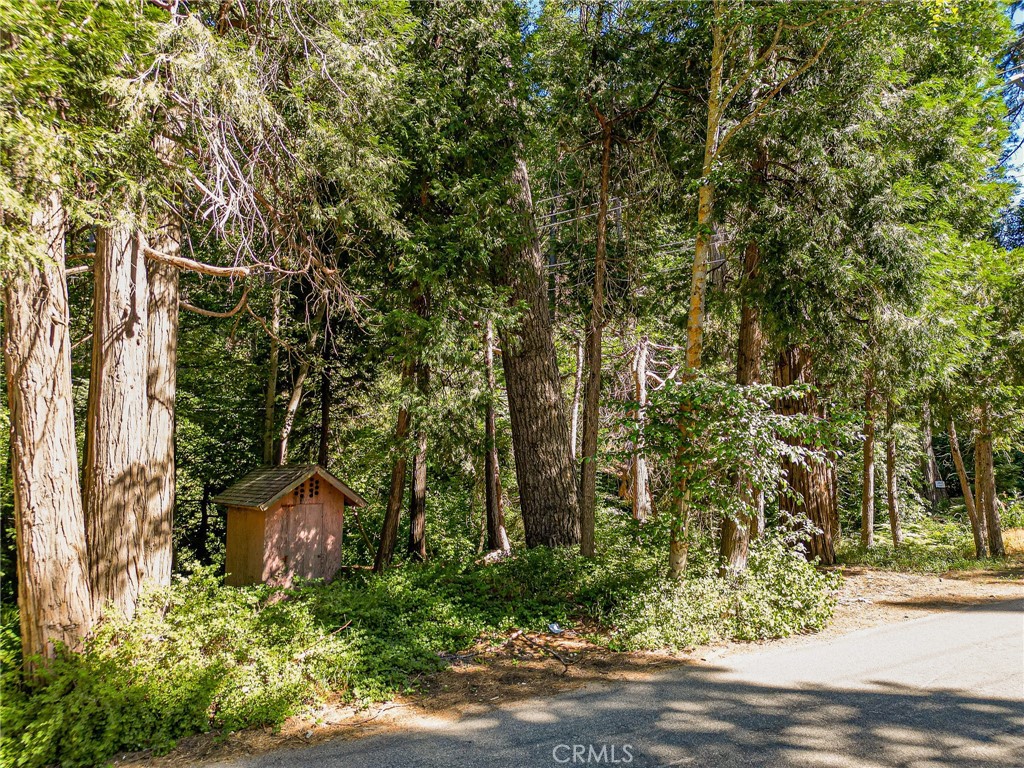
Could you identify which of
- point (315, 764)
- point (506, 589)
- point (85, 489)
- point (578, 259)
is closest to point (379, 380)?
point (578, 259)

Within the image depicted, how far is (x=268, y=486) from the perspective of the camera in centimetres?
815

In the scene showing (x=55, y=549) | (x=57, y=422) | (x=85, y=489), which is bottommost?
(x=55, y=549)

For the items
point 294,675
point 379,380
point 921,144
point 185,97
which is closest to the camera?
point 294,675

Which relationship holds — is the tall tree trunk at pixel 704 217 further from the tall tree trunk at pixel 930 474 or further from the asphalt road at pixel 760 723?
the tall tree trunk at pixel 930 474

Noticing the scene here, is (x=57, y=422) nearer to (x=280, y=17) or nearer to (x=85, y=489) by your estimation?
(x=85, y=489)

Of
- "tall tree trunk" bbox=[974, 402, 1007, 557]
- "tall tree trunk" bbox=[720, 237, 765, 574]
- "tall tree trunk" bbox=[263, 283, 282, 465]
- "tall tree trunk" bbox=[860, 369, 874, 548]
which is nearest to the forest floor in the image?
"tall tree trunk" bbox=[720, 237, 765, 574]

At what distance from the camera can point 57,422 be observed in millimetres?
4773

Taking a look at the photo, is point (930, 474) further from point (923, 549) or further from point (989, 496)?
point (989, 496)

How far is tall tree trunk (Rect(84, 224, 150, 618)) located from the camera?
206 inches

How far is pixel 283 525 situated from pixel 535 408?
4040mm

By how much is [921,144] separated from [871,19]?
277 cm

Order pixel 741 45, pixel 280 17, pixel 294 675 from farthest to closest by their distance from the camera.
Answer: pixel 741 45, pixel 280 17, pixel 294 675

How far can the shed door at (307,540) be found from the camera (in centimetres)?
821

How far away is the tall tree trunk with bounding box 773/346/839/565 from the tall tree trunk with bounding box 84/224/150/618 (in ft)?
27.8
